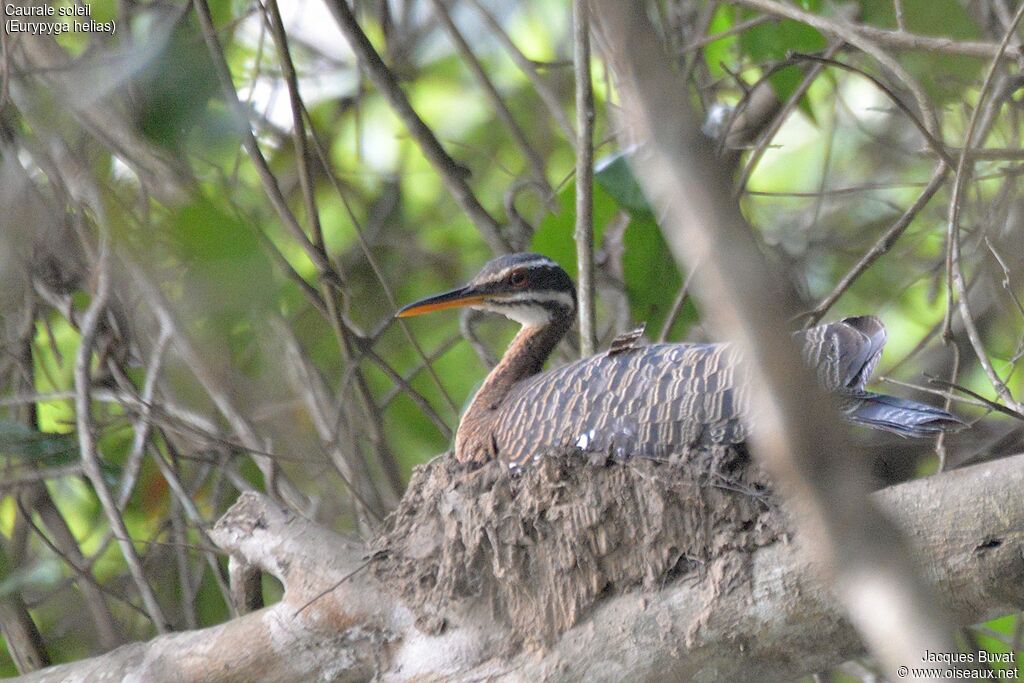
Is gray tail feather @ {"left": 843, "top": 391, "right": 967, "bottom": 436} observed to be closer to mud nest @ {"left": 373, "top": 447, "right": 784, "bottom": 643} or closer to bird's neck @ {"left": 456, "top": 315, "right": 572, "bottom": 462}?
mud nest @ {"left": 373, "top": 447, "right": 784, "bottom": 643}

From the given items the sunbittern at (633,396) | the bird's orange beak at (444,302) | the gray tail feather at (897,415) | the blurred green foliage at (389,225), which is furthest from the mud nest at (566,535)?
the bird's orange beak at (444,302)

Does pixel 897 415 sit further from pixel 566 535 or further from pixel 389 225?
pixel 389 225

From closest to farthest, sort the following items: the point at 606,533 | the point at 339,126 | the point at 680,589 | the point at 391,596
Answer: the point at 680,589 → the point at 606,533 → the point at 391,596 → the point at 339,126

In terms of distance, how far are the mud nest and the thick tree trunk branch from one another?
0.04 meters

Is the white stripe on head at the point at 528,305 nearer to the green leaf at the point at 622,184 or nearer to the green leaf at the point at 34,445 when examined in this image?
the green leaf at the point at 622,184

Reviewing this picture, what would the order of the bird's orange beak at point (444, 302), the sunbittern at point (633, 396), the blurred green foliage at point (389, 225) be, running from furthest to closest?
the bird's orange beak at point (444, 302) → the blurred green foliage at point (389, 225) → the sunbittern at point (633, 396)

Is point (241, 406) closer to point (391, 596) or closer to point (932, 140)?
point (391, 596)

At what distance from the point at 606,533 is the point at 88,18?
2.33m

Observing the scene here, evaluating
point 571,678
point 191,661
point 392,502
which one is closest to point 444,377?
point 392,502

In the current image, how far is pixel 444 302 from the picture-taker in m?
3.27

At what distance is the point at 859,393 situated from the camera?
242 centimetres

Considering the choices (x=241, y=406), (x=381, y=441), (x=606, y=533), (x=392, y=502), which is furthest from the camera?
(x=392, y=502)

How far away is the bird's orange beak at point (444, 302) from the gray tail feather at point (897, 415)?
122cm

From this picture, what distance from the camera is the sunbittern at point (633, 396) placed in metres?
2.44
